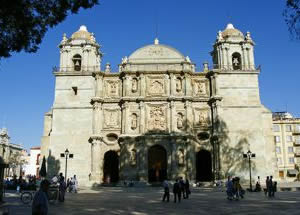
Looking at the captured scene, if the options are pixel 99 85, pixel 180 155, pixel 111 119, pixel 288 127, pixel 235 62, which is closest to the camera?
pixel 180 155

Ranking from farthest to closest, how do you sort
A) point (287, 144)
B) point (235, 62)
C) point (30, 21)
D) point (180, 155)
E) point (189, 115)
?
1. point (287, 144)
2. point (235, 62)
3. point (189, 115)
4. point (180, 155)
5. point (30, 21)

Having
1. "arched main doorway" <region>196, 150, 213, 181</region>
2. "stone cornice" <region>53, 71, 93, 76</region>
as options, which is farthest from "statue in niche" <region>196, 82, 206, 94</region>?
"stone cornice" <region>53, 71, 93, 76</region>

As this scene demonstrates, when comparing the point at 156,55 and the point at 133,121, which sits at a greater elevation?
the point at 156,55

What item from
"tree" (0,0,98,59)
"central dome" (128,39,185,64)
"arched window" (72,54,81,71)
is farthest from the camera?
"central dome" (128,39,185,64)

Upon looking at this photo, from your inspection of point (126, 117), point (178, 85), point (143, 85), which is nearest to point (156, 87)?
point (143, 85)

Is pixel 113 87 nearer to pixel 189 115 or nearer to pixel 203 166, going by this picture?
pixel 189 115

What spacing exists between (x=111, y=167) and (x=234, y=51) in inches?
742

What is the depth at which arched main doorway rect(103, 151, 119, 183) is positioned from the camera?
119 feet

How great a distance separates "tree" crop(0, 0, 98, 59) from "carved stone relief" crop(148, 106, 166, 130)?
2319 cm

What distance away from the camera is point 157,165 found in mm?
35281

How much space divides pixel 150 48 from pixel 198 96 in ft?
27.3

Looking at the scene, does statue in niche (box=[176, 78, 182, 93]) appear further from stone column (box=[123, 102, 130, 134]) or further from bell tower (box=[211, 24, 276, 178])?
stone column (box=[123, 102, 130, 134])

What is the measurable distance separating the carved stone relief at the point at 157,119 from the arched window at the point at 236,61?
1003 centimetres

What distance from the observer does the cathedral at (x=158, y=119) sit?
34531 millimetres
